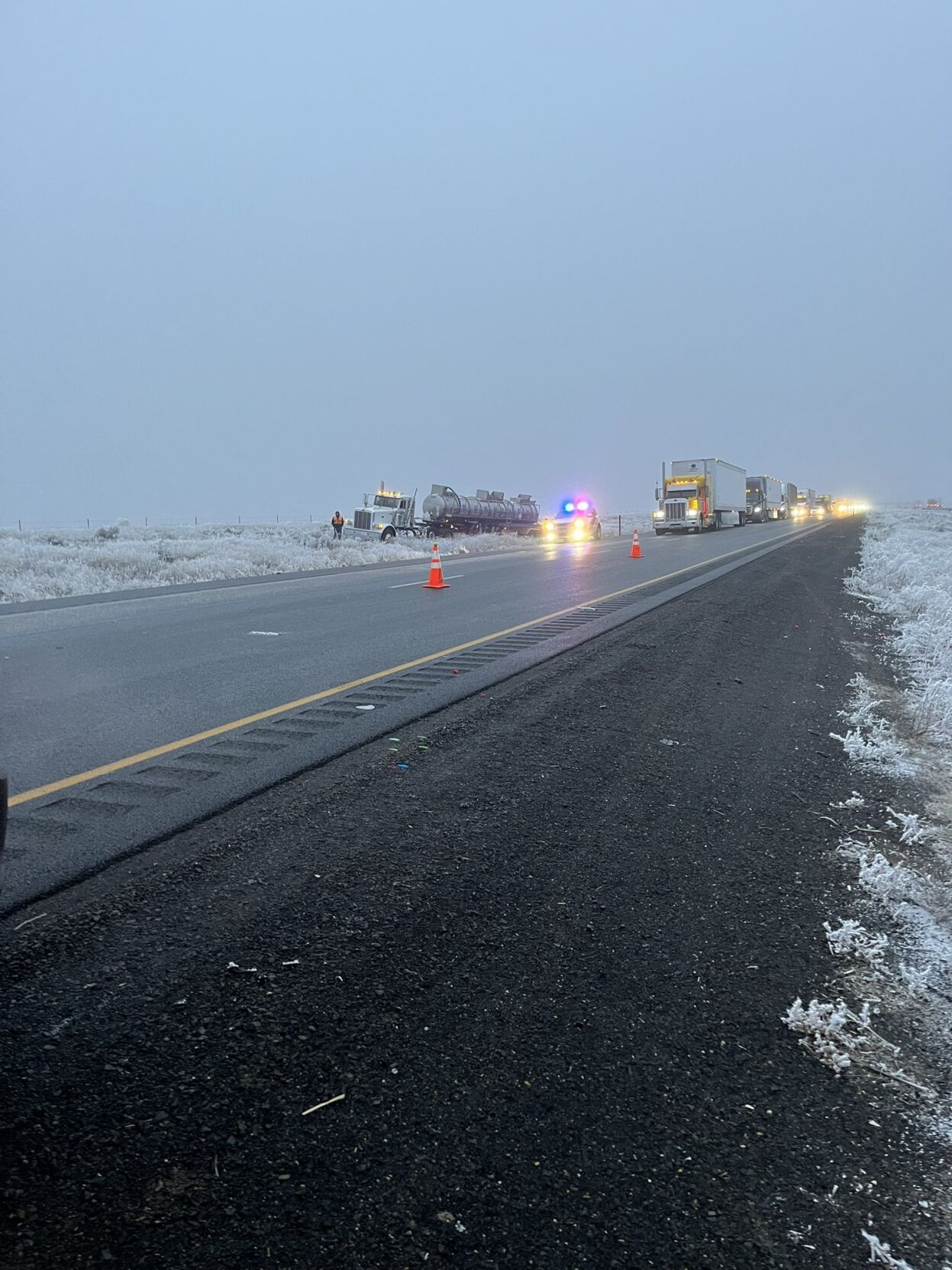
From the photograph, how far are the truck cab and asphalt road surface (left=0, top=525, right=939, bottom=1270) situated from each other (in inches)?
1488

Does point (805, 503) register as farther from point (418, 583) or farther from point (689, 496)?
point (418, 583)

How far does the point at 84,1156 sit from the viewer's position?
6.73ft

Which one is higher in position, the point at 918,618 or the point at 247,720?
the point at 247,720

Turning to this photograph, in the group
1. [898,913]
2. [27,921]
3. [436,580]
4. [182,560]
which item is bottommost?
[898,913]

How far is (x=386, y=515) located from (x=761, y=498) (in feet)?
136

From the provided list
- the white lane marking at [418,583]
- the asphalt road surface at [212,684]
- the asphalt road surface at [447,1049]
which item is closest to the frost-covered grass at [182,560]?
the white lane marking at [418,583]

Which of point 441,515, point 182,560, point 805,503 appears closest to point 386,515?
point 441,515

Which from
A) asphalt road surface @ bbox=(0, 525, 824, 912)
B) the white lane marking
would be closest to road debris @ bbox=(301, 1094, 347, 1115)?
asphalt road surface @ bbox=(0, 525, 824, 912)

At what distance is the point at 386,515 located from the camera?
42.0 m

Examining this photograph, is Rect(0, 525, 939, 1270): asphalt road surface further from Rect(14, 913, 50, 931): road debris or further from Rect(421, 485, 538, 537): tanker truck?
Rect(421, 485, 538, 537): tanker truck

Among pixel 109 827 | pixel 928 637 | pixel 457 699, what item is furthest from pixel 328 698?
pixel 928 637

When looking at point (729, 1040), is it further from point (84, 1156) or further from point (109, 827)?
point (109, 827)

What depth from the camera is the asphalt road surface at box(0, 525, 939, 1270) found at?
188 centimetres

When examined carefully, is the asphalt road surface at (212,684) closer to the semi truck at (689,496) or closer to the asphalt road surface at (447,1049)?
the asphalt road surface at (447,1049)
